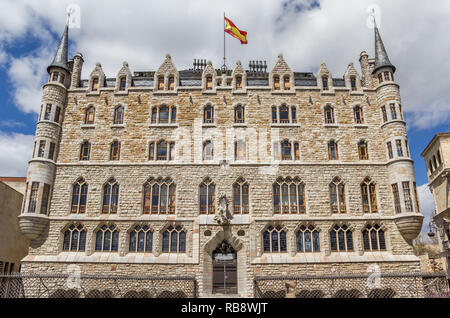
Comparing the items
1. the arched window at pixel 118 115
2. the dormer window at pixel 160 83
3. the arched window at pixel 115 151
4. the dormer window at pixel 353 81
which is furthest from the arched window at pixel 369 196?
the arched window at pixel 118 115

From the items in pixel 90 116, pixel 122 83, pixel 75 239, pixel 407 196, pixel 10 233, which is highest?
pixel 122 83

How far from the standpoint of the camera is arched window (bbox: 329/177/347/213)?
23625 mm

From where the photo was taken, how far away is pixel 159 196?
23812mm

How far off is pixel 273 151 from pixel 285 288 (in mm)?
9330

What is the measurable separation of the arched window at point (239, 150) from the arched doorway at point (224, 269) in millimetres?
6096

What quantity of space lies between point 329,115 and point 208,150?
958 centimetres

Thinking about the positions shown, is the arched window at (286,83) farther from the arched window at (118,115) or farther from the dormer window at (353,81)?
the arched window at (118,115)

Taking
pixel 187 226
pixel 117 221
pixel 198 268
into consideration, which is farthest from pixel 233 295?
pixel 117 221

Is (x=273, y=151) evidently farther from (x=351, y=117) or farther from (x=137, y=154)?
(x=137, y=154)

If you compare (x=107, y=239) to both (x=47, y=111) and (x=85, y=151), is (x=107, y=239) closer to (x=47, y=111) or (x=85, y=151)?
(x=85, y=151)

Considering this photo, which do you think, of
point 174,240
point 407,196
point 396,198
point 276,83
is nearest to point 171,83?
point 276,83

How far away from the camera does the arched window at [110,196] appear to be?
23656 mm

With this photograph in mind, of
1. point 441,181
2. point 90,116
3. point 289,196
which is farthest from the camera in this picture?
point 441,181

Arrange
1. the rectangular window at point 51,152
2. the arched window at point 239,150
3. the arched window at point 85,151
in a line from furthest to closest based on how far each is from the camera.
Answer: the arched window at point 85,151
the arched window at point 239,150
the rectangular window at point 51,152
